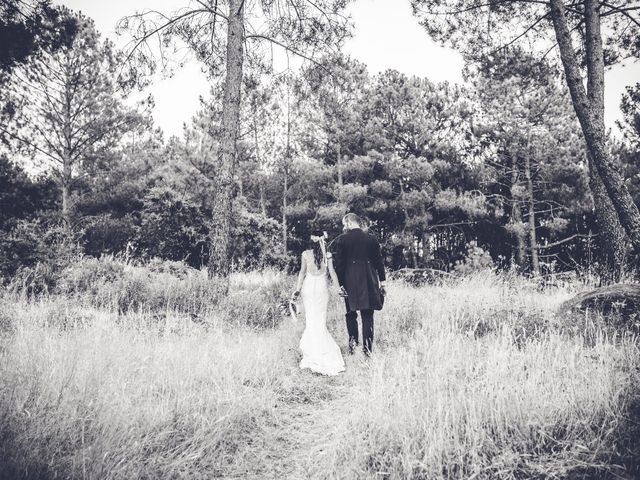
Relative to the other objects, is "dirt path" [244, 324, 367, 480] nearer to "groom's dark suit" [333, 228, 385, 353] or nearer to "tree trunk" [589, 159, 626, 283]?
"groom's dark suit" [333, 228, 385, 353]

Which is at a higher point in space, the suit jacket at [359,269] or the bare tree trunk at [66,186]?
the bare tree trunk at [66,186]

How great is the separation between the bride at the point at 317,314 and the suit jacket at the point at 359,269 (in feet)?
0.66

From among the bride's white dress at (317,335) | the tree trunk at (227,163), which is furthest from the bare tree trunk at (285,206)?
the bride's white dress at (317,335)

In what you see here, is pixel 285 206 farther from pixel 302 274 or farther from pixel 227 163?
pixel 302 274

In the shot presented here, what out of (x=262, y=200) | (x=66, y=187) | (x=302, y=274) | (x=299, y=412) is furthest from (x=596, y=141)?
(x=66, y=187)

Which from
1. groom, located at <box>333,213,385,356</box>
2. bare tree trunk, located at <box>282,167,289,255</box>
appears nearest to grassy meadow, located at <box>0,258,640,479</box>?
groom, located at <box>333,213,385,356</box>

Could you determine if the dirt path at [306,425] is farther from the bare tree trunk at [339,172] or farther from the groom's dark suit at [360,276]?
the bare tree trunk at [339,172]

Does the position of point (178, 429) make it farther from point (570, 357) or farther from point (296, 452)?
point (570, 357)

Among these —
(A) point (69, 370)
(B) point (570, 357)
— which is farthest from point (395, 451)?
(A) point (69, 370)

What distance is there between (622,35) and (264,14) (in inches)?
298

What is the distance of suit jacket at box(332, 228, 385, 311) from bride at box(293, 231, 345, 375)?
202 mm

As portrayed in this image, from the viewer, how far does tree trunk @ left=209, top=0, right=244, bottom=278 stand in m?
7.28

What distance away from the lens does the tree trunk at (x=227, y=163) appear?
7.28 meters

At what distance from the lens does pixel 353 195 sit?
1902cm
